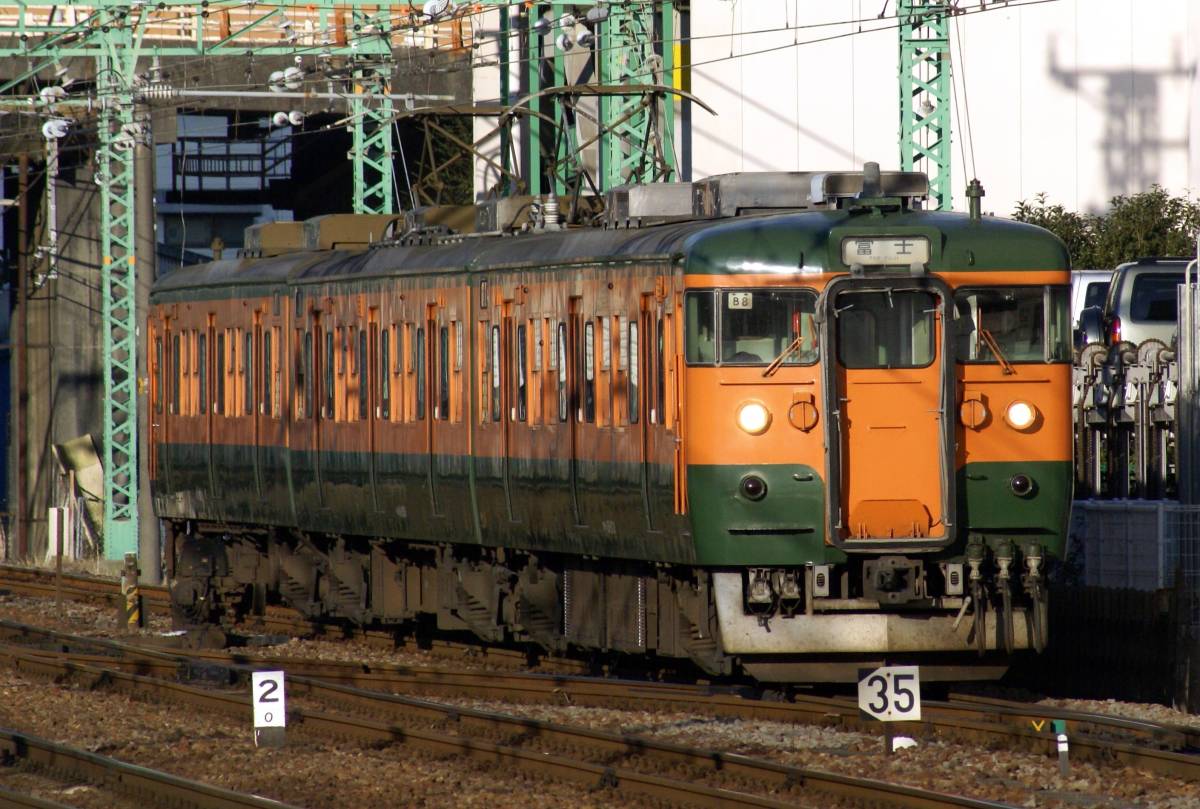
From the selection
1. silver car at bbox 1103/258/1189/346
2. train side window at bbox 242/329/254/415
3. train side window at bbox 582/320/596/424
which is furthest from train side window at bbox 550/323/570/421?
silver car at bbox 1103/258/1189/346

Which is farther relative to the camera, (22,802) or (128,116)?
(128,116)

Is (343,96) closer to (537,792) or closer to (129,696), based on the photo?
(129,696)

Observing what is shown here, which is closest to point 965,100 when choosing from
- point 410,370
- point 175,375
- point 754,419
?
point 175,375

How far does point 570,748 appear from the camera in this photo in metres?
13.6

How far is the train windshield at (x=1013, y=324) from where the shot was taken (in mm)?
14945

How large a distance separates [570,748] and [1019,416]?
3.56m

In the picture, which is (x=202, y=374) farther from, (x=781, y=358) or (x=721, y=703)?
(x=781, y=358)

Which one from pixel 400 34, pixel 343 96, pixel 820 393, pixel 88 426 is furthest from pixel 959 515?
pixel 88 426

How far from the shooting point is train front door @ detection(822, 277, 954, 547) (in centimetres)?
1465

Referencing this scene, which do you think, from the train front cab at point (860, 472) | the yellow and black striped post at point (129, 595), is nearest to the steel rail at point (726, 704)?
the train front cab at point (860, 472)

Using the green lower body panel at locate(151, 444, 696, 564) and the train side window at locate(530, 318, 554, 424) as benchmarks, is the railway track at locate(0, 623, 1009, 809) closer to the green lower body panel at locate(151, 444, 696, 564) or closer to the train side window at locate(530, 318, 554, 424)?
the green lower body panel at locate(151, 444, 696, 564)

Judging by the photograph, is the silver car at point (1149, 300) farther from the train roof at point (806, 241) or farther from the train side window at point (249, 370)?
the train roof at point (806, 241)

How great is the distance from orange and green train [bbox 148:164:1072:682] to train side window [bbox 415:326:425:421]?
2cm

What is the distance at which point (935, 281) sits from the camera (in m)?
14.8
